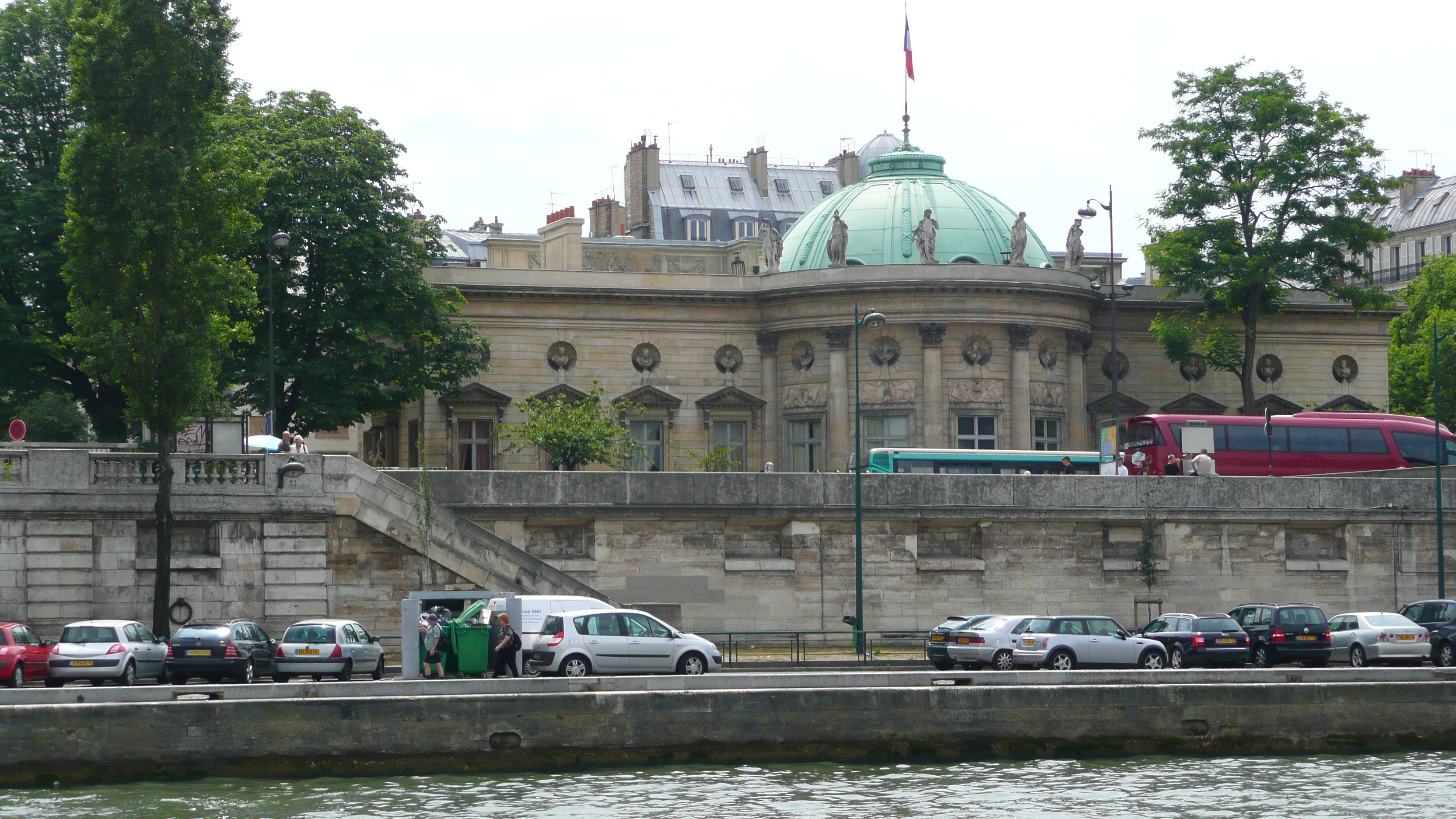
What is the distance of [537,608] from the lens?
36906 mm

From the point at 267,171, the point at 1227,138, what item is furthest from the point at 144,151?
the point at 1227,138

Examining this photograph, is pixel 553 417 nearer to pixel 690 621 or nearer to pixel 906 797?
pixel 690 621

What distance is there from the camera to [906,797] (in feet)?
92.0

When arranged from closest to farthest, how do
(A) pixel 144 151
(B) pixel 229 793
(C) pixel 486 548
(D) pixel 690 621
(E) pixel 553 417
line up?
(B) pixel 229 793
(A) pixel 144 151
(C) pixel 486 548
(D) pixel 690 621
(E) pixel 553 417

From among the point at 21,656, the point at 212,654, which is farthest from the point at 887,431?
the point at 21,656

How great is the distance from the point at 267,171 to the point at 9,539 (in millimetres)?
10571

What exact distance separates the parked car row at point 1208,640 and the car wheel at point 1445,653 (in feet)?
0.04

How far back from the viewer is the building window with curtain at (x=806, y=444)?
66.7 meters

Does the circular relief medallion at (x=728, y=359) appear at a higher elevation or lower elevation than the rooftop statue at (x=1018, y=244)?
lower

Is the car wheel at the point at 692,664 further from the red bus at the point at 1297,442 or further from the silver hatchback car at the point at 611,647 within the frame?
the red bus at the point at 1297,442

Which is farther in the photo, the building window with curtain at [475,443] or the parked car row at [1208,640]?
the building window with curtain at [475,443]

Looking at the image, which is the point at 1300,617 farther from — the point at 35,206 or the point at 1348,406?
the point at 35,206

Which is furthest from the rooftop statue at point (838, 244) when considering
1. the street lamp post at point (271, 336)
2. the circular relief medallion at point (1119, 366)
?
the street lamp post at point (271, 336)

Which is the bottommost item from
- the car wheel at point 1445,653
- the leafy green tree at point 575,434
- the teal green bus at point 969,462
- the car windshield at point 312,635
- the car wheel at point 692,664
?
the car wheel at point 1445,653
